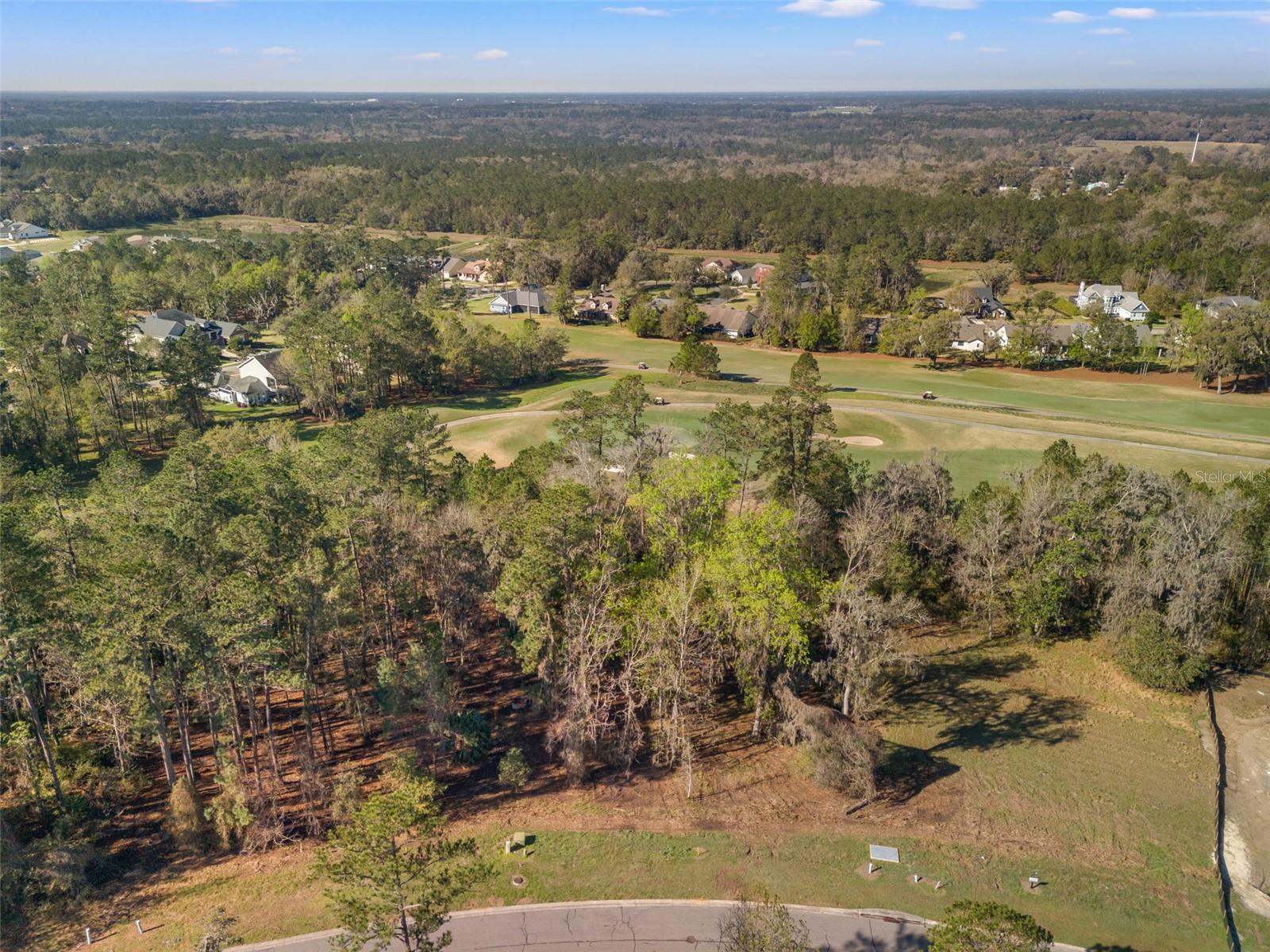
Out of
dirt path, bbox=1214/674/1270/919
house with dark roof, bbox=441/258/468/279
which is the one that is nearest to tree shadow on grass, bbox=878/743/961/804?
dirt path, bbox=1214/674/1270/919

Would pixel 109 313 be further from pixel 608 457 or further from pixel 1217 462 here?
pixel 1217 462

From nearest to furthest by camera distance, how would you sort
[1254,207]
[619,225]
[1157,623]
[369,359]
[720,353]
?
[1157,623] → [369,359] → [720,353] → [1254,207] → [619,225]

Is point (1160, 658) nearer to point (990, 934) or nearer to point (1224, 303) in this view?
point (990, 934)

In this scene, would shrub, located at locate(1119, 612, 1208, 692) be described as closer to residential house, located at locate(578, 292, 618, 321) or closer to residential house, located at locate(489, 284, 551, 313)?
residential house, located at locate(578, 292, 618, 321)

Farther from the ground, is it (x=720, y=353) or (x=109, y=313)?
(x=109, y=313)

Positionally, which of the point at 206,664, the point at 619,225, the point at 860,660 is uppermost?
the point at 619,225

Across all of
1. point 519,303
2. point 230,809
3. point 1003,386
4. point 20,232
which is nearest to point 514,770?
point 230,809

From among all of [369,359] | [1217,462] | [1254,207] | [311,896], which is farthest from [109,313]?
[1254,207]
